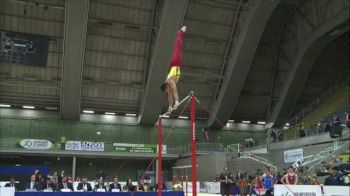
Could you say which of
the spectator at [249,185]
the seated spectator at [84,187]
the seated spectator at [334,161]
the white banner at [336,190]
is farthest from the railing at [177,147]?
the white banner at [336,190]

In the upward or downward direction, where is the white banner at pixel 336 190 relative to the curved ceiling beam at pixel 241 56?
downward

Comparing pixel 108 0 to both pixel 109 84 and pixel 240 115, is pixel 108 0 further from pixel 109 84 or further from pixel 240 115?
pixel 240 115

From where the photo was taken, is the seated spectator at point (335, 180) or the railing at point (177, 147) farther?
the railing at point (177, 147)

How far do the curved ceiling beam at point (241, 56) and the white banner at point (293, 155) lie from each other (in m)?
6.35

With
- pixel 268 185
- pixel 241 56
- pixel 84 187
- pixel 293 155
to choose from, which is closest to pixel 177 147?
pixel 241 56

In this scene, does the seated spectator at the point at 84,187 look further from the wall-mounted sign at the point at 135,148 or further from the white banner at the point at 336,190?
the wall-mounted sign at the point at 135,148

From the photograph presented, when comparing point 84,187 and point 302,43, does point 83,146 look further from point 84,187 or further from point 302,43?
point 302,43

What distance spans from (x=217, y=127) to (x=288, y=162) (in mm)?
12726

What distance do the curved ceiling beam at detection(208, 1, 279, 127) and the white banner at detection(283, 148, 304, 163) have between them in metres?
6.35

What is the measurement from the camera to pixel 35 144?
116ft

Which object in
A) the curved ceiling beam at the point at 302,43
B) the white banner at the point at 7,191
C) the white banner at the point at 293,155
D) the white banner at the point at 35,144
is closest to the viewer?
the white banner at the point at 7,191

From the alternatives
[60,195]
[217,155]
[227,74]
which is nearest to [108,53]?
[227,74]

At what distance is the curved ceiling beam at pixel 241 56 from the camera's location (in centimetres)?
3052

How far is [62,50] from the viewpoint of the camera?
32969 millimetres
